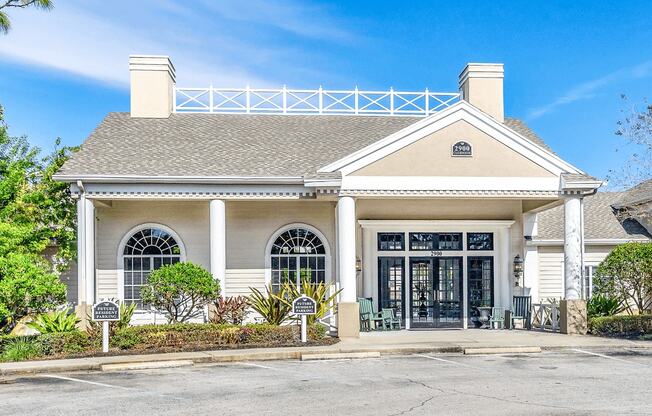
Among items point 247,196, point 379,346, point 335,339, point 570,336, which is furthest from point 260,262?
point 570,336

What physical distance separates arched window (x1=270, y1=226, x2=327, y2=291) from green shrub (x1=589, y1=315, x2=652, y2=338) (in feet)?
23.8

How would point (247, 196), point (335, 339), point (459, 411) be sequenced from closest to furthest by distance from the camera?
1. point (459, 411)
2. point (335, 339)
3. point (247, 196)

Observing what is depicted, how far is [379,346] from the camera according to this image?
50.0 feet

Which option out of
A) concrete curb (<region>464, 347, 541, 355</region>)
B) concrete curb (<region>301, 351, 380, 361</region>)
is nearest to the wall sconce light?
concrete curb (<region>464, 347, 541, 355</region>)

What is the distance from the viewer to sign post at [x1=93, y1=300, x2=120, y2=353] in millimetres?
14570

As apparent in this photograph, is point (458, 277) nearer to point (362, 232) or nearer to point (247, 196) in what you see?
point (362, 232)

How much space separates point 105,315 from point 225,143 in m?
7.48

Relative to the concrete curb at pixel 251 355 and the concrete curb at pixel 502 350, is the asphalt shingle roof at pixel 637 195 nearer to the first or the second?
the concrete curb at pixel 251 355

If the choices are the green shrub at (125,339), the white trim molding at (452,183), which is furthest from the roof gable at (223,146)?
the green shrub at (125,339)

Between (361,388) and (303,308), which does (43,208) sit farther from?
(361,388)

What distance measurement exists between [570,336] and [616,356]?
10.5ft

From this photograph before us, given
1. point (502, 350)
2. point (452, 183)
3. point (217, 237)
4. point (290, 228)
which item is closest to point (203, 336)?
point (217, 237)

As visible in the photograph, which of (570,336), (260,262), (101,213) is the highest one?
(101,213)

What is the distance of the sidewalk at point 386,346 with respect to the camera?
43.4 ft
